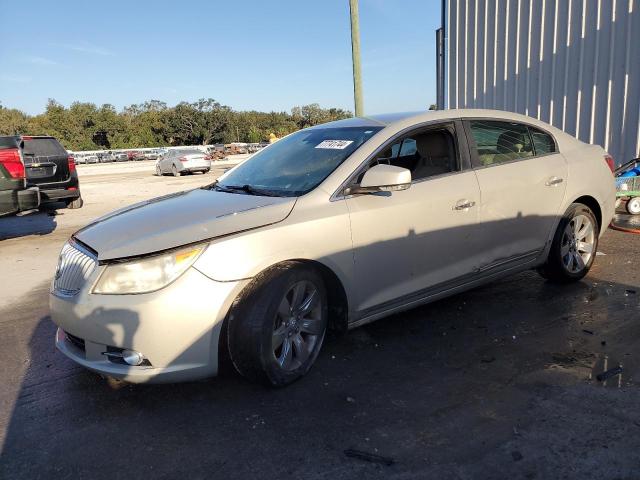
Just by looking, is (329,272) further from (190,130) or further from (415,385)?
(190,130)

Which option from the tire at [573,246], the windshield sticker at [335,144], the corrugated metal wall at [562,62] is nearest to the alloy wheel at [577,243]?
the tire at [573,246]

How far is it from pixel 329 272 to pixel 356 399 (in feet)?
2.45

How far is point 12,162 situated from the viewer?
7574mm

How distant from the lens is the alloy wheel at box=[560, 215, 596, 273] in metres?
4.62

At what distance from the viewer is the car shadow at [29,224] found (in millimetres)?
9453

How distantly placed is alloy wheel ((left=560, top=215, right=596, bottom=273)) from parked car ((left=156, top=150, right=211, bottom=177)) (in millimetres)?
22130

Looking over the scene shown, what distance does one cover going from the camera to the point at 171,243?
2764 mm

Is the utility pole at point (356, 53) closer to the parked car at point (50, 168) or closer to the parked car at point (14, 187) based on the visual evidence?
the parked car at point (14, 187)

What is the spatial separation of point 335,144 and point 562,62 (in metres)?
6.95

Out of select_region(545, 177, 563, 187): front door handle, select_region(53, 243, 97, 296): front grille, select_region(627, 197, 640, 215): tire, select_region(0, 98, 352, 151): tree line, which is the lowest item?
select_region(627, 197, 640, 215): tire

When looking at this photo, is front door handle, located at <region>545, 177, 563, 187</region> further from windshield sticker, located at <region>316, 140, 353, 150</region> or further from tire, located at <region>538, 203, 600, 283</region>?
windshield sticker, located at <region>316, 140, 353, 150</region>

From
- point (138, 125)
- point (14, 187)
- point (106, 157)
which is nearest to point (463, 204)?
point (14, 187)

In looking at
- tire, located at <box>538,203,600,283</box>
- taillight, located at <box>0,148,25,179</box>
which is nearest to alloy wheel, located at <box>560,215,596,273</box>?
tire, located at <box>538,203,600,283</box>

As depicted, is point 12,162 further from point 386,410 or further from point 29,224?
point 386,410
